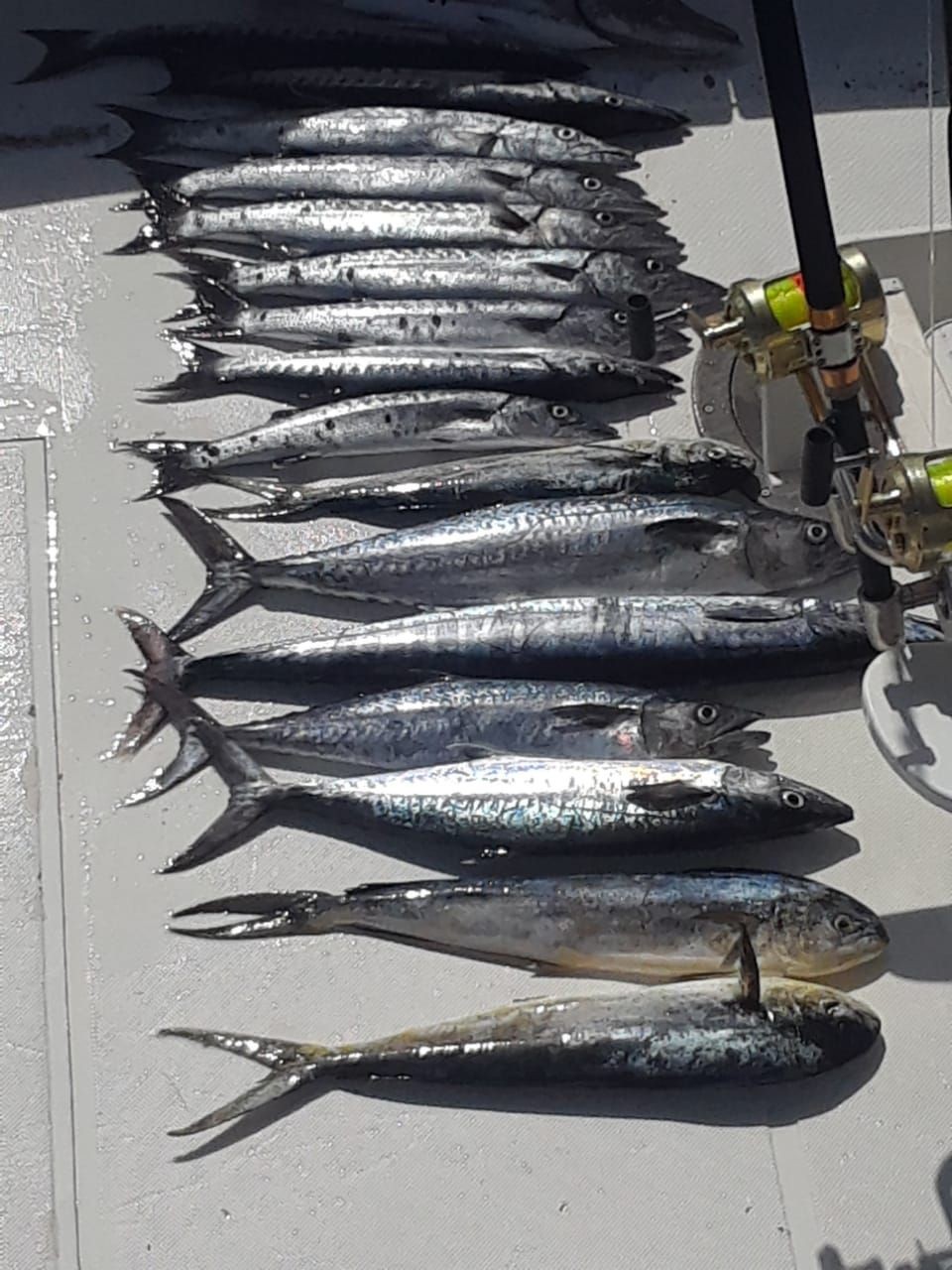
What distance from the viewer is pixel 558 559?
9.31ft

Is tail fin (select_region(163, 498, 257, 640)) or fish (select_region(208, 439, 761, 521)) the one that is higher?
fish (select_region(208, 439, 761, 521))

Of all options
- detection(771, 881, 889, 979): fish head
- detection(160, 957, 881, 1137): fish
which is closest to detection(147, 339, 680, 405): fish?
detection(771, 881, 889, 979): fish head

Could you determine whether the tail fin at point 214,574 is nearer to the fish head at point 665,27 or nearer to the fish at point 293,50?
the fish at point 293,50

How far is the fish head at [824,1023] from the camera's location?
2240mm

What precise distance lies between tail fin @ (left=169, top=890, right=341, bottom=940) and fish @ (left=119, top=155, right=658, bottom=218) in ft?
6.26

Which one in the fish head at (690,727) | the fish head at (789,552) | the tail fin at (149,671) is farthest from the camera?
the fish head at (789,552)

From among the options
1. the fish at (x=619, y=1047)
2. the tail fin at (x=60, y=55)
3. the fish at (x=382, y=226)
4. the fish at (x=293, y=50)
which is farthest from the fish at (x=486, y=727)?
the tail fin at (x=60, y=55)

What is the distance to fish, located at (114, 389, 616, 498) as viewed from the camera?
3080mm

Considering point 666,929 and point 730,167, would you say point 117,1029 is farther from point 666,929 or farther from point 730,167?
point 730,167

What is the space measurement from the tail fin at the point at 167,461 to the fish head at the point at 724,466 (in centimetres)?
107

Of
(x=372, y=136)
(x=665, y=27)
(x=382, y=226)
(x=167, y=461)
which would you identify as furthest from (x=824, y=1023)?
(x=665, y=27)

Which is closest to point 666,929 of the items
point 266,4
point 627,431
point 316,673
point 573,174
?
point 316,673

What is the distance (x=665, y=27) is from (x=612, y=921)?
2.59 m

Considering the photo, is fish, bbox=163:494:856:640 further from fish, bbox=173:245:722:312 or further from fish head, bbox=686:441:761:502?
fish, bbox=173:245:722:312
